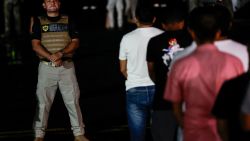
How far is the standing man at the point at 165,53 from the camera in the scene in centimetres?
560

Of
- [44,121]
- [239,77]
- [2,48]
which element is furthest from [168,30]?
[2,48]

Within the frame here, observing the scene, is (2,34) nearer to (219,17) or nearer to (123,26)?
(123,26)

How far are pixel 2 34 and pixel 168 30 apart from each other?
48.6ft

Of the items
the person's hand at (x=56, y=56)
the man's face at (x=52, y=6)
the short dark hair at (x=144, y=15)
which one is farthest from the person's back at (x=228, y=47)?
the man's face at (x=52, y=6)

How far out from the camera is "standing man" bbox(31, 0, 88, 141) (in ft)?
24.9

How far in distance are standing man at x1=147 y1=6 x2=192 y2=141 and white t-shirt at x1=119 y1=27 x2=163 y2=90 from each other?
689mm

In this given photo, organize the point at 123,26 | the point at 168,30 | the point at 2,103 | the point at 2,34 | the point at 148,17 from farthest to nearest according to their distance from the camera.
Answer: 1. the point at 123,26
2. the point at 2,34
3. the point at 2,103
4. the point at 148,17
5. the point at 168,30

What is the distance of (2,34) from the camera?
19875 mm

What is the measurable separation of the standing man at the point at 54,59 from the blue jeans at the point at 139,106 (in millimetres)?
1422

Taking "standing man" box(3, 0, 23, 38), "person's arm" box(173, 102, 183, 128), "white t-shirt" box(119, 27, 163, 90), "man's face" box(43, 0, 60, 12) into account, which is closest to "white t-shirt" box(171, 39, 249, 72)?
"person's arm" box(173, 102, 183, 128)

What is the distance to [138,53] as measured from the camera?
6445 millimetres

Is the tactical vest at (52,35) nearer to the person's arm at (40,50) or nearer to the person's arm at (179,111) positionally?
the person's arm at (40,50)

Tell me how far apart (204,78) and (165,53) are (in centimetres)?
123

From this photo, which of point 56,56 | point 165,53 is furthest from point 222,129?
point 56,56
